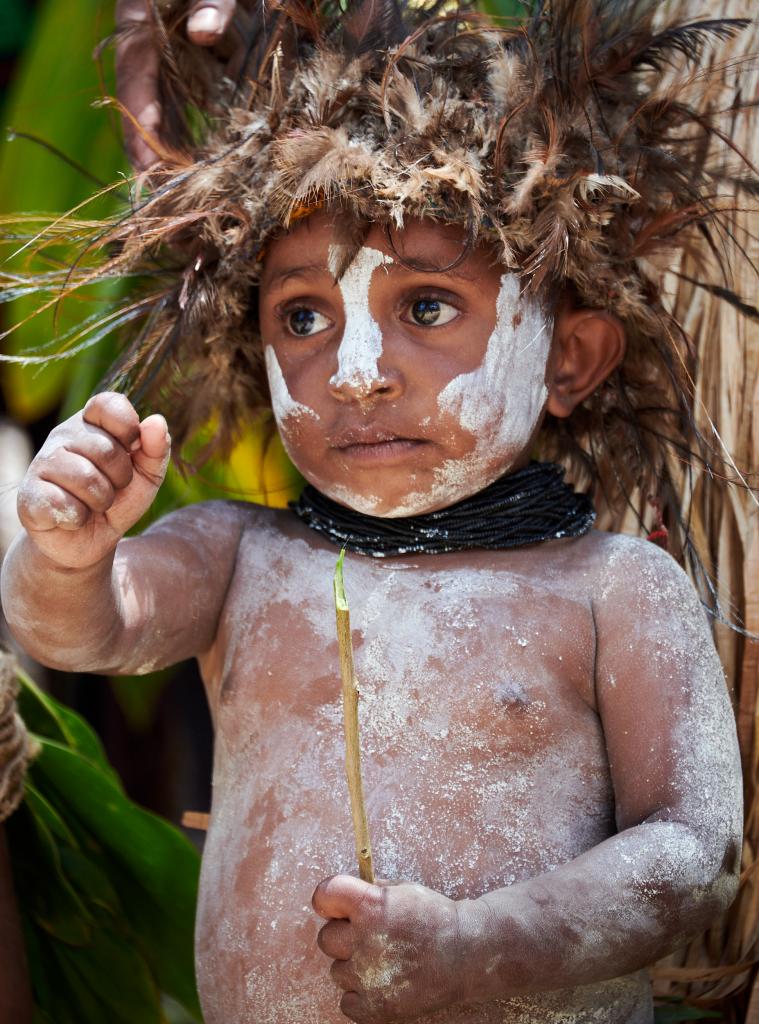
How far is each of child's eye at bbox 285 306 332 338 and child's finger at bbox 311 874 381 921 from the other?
60 cm

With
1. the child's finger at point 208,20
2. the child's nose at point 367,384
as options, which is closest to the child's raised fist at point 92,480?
the child's nose at point 367,384

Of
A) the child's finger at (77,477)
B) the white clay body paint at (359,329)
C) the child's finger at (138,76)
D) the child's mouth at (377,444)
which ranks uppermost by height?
the child's finger at (138,76)

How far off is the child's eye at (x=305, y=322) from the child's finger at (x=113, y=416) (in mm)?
322

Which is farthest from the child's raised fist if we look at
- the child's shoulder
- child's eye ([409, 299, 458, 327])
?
the child's shoulder

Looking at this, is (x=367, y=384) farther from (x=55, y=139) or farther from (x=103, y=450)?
(x=55, y=139)

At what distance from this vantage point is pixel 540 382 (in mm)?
1395

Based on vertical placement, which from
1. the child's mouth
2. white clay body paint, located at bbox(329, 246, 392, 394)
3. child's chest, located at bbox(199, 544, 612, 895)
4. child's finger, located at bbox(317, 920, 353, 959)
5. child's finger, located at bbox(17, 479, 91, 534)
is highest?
white clay body paint, located at bbox(329, 246, 392, 394)

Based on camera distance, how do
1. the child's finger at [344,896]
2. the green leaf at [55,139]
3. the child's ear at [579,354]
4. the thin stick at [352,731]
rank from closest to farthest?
the thin stick at [352,731]
the child's finger at [344,896]
the child's ear at [579,354]
the green leaf at [55,139]

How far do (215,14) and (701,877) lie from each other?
1099mm

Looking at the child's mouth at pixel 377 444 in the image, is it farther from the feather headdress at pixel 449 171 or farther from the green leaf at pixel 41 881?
the green leaf at pixel 41 881

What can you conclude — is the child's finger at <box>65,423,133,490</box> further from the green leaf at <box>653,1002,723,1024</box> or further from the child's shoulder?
the green leaf at <box>653,1002,723,1024</box>

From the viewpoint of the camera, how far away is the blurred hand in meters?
1.52

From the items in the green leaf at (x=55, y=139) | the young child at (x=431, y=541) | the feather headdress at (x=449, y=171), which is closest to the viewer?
the young child at (x=431, y=541)

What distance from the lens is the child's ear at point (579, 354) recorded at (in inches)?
56.9
